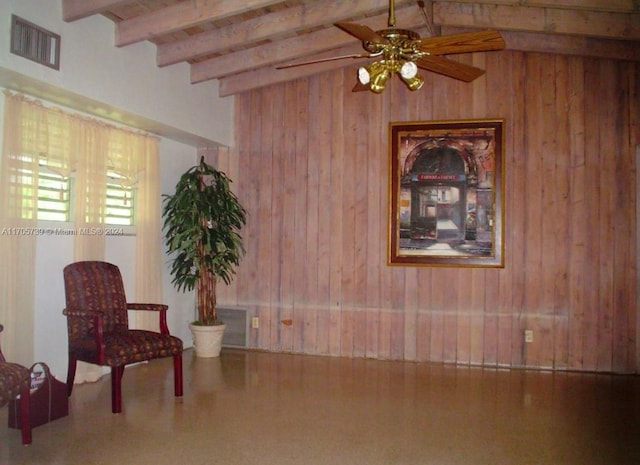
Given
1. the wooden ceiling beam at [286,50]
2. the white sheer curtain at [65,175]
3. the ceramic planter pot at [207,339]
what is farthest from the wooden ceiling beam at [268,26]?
the ceramic planter pot at [207,339]

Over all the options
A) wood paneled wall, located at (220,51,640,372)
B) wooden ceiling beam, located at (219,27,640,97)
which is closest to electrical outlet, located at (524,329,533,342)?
wood paneled wall, located at (220,51,640,372)

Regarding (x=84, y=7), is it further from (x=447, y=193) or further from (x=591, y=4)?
(x=591, y=4)

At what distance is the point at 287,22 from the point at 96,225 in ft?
7.79

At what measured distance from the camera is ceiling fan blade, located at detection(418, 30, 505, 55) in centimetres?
300

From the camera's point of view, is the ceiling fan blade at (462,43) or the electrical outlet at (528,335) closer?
the ceiling fan blade at (462,43)

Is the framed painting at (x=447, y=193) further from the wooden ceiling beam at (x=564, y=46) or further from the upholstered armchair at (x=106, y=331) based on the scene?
the upholstered armchair at (x=106, y=331)

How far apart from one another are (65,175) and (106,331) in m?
1.27

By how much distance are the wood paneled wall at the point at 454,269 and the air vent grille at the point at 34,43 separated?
8.91 feet

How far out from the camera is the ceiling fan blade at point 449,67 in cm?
340

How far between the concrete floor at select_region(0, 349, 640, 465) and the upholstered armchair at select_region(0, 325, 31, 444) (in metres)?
0.13


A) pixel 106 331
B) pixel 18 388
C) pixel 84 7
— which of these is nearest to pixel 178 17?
pixel 84 7

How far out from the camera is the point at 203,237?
19.0 feet

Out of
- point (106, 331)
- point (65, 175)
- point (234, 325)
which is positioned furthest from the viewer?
point (234, 325)

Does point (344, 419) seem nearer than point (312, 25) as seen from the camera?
Yes
